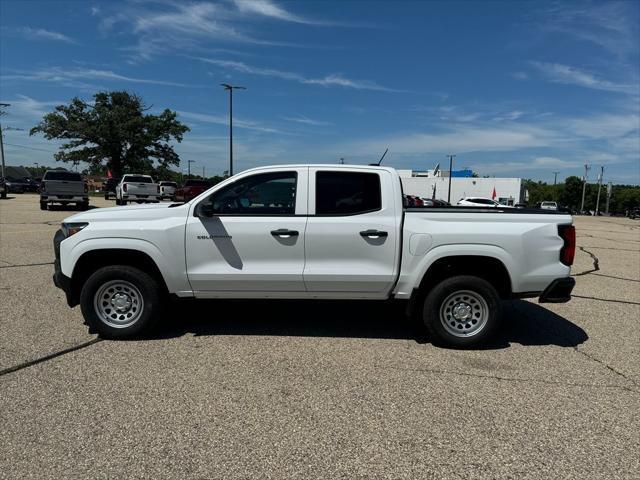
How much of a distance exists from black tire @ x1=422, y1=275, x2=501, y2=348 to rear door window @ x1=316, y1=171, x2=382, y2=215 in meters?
1.13

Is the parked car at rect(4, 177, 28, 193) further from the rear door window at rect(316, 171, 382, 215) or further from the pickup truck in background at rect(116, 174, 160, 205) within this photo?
the rear door window at rect(316, 171, 382, 215)

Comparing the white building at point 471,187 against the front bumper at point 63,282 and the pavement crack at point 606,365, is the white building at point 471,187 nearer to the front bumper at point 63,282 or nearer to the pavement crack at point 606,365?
the pavement crack at point 606,365

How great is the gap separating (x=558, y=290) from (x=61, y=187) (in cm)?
2394

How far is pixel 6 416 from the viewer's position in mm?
3463

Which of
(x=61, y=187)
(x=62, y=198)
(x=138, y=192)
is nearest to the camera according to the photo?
(x=61, y=187)

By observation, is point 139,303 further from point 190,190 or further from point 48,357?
point 190,190

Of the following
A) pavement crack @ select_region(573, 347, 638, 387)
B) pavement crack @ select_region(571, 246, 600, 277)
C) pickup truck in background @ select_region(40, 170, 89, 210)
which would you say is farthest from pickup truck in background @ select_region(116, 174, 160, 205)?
pavement crack @ select_region(573, 347, 638, 387)

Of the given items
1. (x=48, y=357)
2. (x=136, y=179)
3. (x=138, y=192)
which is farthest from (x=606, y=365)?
(x=136, y=179)

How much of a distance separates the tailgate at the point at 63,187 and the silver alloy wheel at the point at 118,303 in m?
21.0

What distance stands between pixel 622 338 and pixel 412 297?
2741 millimetres

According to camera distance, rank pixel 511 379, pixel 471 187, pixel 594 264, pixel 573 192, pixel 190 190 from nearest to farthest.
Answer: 1. pixel 511 379
2. pixel 594 264
3. pixel 190 190
4. pixel 471 187
5. pixel 573 192

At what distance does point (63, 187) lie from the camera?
77.2 feet

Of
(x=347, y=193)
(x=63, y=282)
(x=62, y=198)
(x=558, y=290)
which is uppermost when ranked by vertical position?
(x=347, y=193)

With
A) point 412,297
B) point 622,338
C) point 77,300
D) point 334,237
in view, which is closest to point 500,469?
point 412,297
